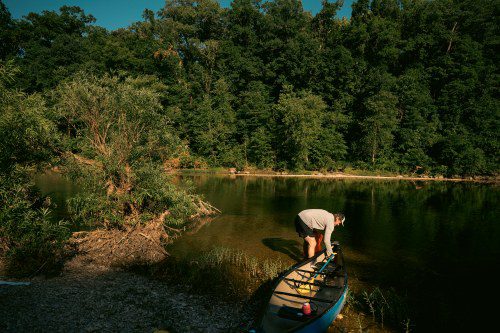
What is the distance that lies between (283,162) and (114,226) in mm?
37961

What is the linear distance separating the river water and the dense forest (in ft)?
69.7

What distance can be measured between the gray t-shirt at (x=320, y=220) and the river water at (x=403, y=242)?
6.75 feet

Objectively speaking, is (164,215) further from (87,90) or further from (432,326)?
(432,326)

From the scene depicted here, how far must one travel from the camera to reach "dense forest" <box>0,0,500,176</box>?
161 feet

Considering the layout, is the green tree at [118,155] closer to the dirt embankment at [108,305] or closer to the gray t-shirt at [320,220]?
the dirt embankment at [108,305]

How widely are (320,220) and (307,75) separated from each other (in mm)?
53232

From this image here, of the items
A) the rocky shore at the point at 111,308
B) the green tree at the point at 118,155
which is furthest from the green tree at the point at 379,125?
the rocky shore at the point at 111,308

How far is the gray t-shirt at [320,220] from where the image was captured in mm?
10141

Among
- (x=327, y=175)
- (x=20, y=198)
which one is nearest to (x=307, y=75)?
(x=327, y=175)

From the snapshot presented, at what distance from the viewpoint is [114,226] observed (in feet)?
44.0

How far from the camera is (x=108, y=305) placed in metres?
7.96

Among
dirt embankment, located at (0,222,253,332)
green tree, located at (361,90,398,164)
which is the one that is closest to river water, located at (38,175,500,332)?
dirt embankment, located at (0,222,253,332)

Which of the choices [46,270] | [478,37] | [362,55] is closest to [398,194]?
[46,270]

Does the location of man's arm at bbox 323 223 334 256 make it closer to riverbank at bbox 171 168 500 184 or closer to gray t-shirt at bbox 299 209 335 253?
gray t-shirt at bbox 299 209 335 253
